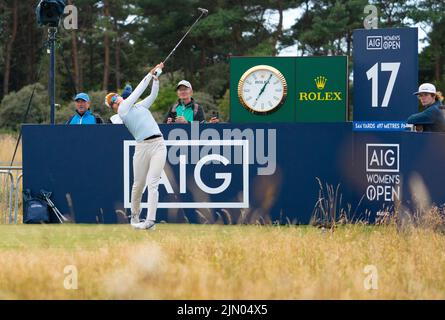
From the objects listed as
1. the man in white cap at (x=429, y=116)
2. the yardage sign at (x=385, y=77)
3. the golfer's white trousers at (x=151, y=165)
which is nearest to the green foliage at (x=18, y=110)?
the yardage sign at (x=385, y=77)

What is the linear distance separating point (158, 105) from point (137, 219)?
30.8 m

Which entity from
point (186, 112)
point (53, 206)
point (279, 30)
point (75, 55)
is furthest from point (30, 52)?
point (186, 112)

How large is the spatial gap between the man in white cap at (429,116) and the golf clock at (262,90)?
230 cm

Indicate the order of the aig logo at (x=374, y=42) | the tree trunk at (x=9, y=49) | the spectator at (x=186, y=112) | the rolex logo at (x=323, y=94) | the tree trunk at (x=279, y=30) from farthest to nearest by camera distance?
the tree trunk at (x=9, y=49)
the tree trunk at (x=279, y=30)
the rolex logo at (x=323, y=94)
the spectator at (x=186, y=112)
the aig logo at (x=374, y=42)

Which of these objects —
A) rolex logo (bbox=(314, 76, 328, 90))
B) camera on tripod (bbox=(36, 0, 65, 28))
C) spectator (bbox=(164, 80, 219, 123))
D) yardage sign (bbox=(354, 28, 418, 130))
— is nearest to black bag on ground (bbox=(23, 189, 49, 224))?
spectator (bbox=(164, 80, 219, 123))

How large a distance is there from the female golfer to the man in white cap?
2.83 m

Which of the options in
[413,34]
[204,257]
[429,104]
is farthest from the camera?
[413,34]

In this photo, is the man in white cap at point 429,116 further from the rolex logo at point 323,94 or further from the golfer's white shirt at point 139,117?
the golfer's white shirt at point 139,117

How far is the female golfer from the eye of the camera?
12477 mm

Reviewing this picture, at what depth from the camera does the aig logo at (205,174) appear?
44.3 feet

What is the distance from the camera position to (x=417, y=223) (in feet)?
36.7

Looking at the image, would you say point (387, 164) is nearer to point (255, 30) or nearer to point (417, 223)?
point (417, 223)

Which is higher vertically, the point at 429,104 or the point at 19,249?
the point at 429,104
